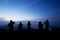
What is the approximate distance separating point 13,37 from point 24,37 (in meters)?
2.69

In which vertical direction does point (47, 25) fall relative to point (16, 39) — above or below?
above

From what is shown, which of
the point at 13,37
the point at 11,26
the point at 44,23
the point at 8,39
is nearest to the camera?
the point at 8,39

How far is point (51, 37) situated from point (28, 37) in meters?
5.45

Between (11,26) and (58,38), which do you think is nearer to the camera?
(58,38)

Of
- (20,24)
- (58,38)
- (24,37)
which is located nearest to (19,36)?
(24,37)

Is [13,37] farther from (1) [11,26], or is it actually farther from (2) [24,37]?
(1) [11,26]

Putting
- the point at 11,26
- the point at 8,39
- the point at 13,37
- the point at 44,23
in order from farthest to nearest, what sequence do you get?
the point at 44,23 → the point at 11,26 → the point at 13,37 → the point at 8,39

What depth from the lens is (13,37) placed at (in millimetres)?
25422

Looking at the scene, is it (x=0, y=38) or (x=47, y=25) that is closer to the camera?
(x=0, y=38)

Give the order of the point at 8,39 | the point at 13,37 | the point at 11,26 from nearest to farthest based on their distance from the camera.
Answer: the point at 8,39 → the point at 13,37 → the point at 11,26

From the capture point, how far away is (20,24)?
38.2 meters

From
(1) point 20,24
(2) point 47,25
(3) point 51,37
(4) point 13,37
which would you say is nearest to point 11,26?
(1) point 20,24

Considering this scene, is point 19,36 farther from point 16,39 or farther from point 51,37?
point 51,37

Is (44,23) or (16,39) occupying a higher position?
(44,23)
